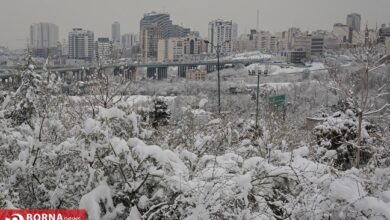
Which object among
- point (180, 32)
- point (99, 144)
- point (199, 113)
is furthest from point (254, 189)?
point (180, 32)

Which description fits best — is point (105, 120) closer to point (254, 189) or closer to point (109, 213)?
point (109, 213)

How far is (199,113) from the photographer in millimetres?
7648

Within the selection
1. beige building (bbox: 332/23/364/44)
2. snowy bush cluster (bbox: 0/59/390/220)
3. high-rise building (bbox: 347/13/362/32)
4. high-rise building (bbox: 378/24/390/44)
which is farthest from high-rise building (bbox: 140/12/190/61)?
snowy bush cluster (bbox: 0/59/390/220)

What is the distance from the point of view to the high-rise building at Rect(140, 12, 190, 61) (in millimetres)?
81725

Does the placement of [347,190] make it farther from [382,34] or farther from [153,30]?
[153,30]

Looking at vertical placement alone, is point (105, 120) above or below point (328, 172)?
above

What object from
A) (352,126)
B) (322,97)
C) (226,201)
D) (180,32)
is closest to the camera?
(226,201)

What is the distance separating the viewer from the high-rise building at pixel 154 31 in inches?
3218

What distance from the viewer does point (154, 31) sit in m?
90.1

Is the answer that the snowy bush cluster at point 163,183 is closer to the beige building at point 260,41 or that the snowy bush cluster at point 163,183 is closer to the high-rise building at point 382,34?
the high-rise building at point 382,34

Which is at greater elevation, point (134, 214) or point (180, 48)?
point (180, 48)

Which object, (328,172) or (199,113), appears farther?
(199,113)

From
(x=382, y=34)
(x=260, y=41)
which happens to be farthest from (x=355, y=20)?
(x=260, y=41)

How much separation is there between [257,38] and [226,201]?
127 meters
